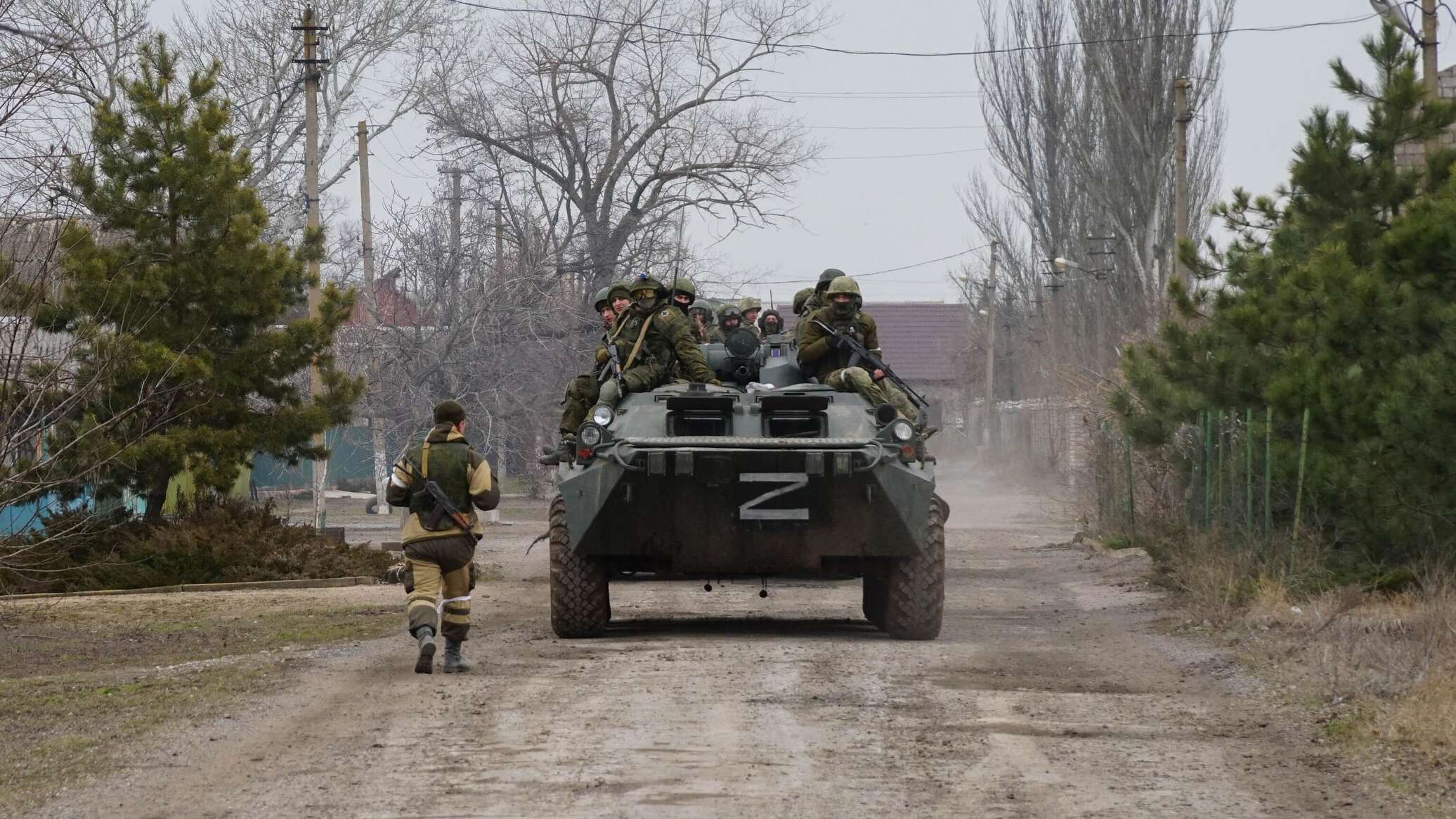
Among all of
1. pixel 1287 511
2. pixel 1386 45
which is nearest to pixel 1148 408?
pixel 1287 511

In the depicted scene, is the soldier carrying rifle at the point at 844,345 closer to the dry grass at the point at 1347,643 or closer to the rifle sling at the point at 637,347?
the rifle sling at the point at 637,347

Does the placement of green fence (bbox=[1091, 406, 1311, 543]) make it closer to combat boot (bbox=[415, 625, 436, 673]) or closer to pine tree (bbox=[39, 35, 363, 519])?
combat boot (bbox=[415, 625, 436, 673])

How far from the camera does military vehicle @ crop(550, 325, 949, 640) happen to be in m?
11.9

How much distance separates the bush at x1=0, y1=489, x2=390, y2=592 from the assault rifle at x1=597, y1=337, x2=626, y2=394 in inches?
217

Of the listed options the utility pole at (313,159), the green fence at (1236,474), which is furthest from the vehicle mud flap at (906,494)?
the utility pole at (313,159)

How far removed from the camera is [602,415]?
41.2 feet

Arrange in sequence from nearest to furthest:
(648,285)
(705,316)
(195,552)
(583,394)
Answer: (648,285), (583,394), (705,316), (195,552)

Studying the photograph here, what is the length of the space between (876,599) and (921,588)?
50.7 inches

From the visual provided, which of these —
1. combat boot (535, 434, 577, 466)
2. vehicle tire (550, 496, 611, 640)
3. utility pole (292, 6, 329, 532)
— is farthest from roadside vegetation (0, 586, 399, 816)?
utility pole (292, 6, 329, 532)

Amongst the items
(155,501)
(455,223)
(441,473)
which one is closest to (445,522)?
(441,473)

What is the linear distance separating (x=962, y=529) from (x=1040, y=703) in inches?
831

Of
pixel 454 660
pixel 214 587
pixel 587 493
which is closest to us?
pixel 454 660

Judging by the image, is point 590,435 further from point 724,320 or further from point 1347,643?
point 724,320

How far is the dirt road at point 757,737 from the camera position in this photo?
7098 millimetres
